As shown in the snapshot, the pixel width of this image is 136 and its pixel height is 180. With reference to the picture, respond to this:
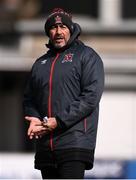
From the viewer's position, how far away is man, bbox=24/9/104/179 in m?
5.98

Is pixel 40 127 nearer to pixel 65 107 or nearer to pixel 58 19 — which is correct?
pixel 65 107

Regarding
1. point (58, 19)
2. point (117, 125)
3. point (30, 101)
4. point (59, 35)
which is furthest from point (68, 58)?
point (117, 125)

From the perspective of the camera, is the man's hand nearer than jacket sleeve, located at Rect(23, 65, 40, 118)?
Yes

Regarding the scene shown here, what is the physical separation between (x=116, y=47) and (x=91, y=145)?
1464 cm

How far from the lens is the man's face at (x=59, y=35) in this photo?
242 inches

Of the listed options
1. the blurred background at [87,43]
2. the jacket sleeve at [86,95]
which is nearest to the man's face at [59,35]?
the jacket sleeve at [86,95]

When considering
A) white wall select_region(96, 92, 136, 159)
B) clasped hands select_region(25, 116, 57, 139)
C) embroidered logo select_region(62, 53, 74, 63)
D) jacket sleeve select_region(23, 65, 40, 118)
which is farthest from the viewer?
white wall select_region(96, 92, 136, 159)

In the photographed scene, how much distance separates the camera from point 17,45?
20312mm

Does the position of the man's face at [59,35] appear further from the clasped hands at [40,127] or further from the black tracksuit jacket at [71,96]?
the clasped hands at [40,127]

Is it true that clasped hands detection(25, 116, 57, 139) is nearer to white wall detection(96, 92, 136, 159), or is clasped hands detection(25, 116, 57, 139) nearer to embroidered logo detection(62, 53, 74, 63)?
embroidered logo detection(62, 53, 74, 63)

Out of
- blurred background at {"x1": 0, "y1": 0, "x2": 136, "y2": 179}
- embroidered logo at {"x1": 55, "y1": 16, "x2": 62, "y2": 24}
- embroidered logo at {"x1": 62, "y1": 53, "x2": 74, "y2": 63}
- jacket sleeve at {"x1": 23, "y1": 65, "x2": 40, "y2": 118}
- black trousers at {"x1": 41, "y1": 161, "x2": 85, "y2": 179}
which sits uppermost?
embroidered logo at {"x1": 55, "y1": 16, "x2": 62, "y2": 24}

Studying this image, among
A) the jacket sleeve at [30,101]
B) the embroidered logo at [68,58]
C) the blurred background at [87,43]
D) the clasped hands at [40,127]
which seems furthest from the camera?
the blurred background at [87,43]

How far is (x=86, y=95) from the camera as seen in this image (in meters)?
6.00

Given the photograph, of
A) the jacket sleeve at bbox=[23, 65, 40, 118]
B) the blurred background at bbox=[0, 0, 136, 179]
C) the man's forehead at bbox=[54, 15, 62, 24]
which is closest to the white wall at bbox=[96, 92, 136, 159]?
the blurred background at bbox=[0, 0, 136, 179]
